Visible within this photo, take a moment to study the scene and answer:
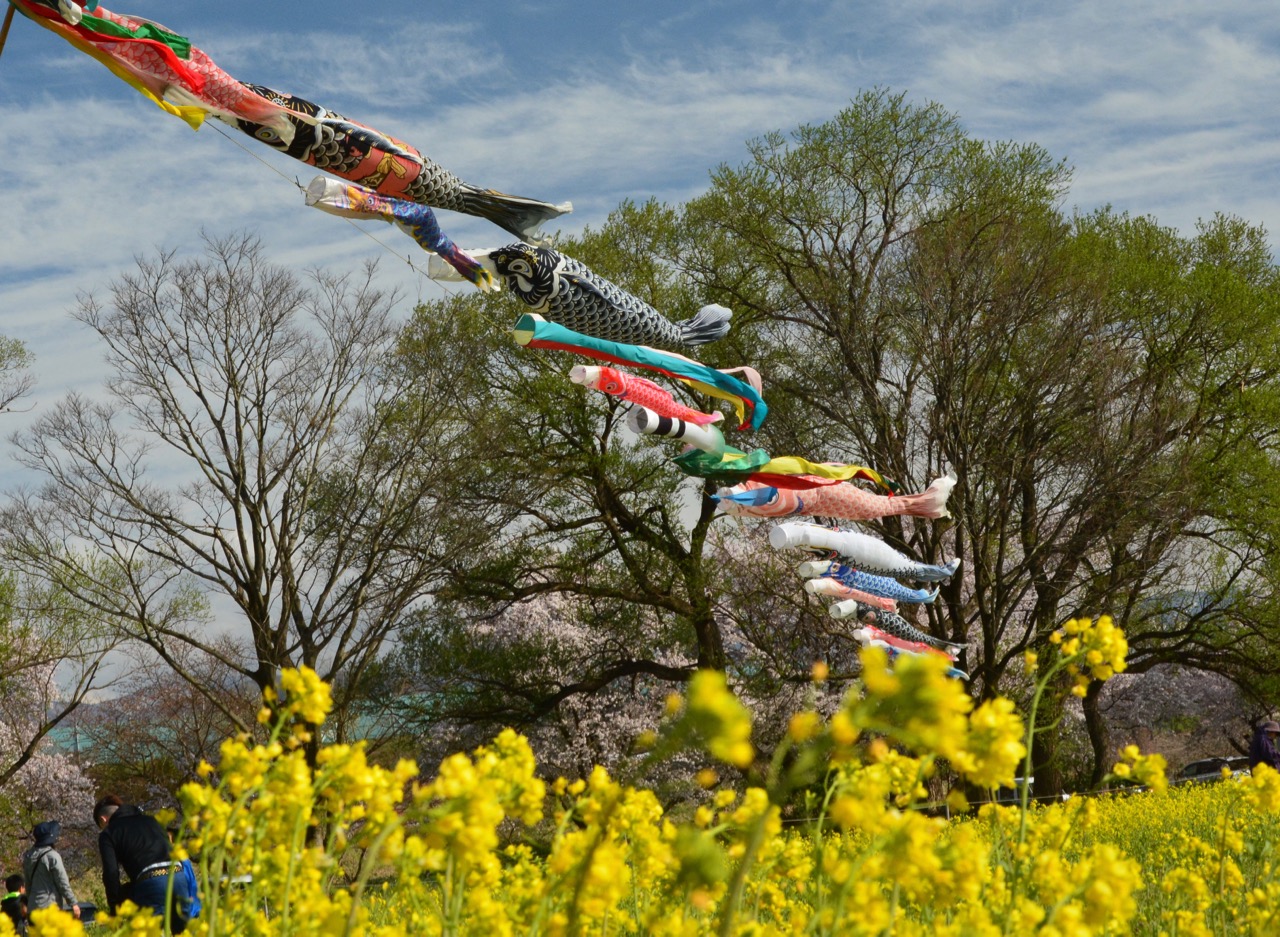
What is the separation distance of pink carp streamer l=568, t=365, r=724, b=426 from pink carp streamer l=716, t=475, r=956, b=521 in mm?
633

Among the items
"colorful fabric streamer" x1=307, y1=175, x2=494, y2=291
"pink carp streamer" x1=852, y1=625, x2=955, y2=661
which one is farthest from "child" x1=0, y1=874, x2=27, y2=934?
"pink carp streamer" x1=852, y1=625, x2=955, y2=661

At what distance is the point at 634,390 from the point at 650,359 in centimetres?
22

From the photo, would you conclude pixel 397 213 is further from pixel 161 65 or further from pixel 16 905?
pixel 16 905

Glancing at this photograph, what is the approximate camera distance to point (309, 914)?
6.21 ft

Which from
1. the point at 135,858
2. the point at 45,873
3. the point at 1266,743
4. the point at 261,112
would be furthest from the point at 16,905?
the point at 1266,743

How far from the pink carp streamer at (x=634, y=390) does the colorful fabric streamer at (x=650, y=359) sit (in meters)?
0.09

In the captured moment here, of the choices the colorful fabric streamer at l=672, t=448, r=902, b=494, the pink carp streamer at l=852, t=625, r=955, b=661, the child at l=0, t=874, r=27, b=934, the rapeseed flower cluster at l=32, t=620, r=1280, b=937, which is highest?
the colorful fabric streamer at l=672, t=448, r=902, b=494

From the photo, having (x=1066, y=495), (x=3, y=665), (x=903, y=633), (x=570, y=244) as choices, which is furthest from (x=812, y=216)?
(x=3, y=665)

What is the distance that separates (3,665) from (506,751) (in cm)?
2023

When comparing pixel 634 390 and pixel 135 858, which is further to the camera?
pixel 634 390

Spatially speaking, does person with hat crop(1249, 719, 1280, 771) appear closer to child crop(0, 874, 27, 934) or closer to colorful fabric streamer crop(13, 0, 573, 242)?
colorful fabric streamer crop(13, 0, 573, 242)

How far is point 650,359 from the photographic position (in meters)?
6.92

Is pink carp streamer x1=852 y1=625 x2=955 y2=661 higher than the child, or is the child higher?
pink carp streamer x1=852 y1=625 x2=955 y2=661

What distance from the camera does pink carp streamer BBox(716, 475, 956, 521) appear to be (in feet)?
25.7
